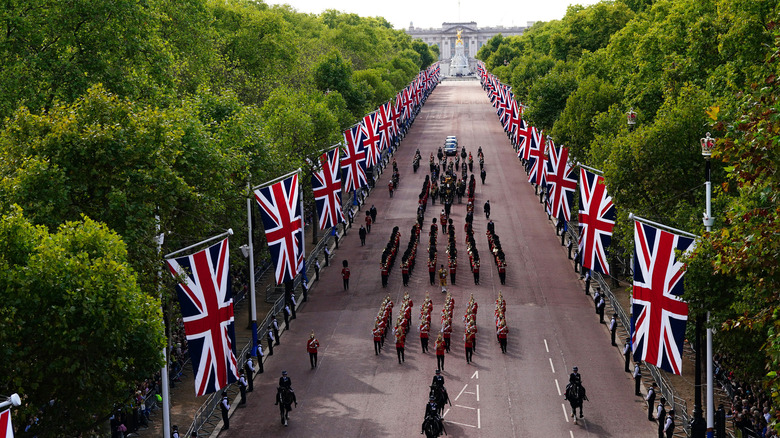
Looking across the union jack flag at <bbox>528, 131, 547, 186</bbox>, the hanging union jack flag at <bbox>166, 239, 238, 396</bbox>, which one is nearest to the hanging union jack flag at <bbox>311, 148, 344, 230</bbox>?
the union jack flag at <bbox>528, 131, 547, 186</bbox>

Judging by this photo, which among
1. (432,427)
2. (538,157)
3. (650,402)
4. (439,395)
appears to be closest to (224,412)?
(439,395)

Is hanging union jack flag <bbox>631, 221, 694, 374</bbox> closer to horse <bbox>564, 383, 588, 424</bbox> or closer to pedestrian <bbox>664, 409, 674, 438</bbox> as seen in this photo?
pedestrian <bbox>664, 409, 674, 438</bbox>

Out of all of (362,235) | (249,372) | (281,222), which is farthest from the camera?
(362,235)

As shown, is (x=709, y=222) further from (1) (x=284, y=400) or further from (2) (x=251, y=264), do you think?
(2) (x=251, y=264)

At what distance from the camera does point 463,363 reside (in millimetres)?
34000

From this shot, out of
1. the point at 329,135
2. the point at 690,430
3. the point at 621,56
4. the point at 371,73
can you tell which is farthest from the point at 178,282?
the point at 371,73

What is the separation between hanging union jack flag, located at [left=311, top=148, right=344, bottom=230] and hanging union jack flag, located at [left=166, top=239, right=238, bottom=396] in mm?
19757

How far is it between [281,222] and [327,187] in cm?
1276

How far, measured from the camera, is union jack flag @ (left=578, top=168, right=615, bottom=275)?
108 feet

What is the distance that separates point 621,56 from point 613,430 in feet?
124

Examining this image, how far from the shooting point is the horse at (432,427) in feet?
85.1

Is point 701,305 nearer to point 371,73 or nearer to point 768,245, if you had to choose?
point 768,245

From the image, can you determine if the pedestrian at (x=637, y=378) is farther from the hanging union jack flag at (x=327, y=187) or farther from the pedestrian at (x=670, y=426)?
the hanging union jack flag at (x=327, y=187)

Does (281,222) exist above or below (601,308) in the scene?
above
